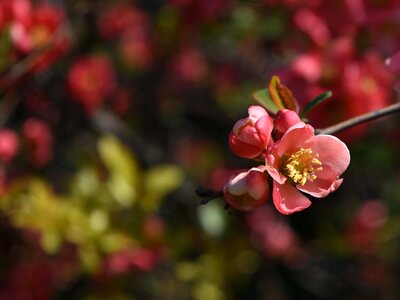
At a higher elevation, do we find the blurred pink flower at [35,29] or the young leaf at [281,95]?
the blurred pink flower at [35,29]

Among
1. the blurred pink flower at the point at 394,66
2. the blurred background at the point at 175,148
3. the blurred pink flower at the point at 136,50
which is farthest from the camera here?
the blurred pink flower at the point at 136,50

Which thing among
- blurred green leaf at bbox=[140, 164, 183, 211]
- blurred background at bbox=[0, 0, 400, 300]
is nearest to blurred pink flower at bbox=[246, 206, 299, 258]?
blurred background at bbox=[0, 0, 400, 300]

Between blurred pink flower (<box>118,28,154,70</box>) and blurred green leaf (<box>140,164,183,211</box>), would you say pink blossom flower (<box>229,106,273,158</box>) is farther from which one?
blurred pink flower (<box>118,28,154,70</box>)

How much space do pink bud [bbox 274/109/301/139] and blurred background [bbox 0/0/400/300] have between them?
0.31 m

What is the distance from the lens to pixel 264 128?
0.92 metres

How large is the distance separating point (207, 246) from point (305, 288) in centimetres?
88

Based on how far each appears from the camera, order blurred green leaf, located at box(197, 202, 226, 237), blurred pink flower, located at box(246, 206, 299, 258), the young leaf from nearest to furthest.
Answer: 1. the young leaf
2. blurred green leaf, located at box(197, 202, 226, 237)
3. blurred pink flower, located at box(246, 206, 299, 258)

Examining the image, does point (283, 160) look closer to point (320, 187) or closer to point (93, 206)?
point (320, 187)

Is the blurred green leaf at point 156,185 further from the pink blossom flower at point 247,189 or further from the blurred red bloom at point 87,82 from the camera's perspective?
the pink blossom flower at point 247,189

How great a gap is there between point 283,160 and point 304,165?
0.10 ft

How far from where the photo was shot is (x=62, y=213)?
64.7 inches

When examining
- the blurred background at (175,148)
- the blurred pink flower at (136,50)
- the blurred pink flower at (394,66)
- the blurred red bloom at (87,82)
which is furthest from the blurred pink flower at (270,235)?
the blurred pink flower at (394,66)

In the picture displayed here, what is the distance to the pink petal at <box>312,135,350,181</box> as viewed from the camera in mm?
945

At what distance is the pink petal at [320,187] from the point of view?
0.97m
